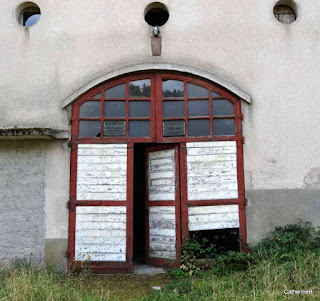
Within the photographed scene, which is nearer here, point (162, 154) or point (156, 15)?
point (162, 154)

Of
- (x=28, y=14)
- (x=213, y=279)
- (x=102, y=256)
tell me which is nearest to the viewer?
(x=213, y=279)

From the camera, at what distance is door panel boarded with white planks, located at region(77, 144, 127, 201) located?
6457 mm

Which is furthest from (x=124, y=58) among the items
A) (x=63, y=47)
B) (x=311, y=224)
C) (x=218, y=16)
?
(x=311, y=224)

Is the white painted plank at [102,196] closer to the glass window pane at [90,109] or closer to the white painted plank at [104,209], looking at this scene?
the white painted plank at [104,209]

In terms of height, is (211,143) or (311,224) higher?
(211,143)

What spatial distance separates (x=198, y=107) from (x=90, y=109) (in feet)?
6.37

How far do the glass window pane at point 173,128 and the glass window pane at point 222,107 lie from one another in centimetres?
63

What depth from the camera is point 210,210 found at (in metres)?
6.44

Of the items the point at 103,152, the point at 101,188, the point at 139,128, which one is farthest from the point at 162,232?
the point at 139,128

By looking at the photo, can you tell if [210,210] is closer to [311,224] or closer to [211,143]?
[211,143]

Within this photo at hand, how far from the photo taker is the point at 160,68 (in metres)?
6.63

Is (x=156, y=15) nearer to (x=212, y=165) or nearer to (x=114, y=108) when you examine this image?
(x=114, y=108)

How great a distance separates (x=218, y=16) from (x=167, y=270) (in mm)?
4635

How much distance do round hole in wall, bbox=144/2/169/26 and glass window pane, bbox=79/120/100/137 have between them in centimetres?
235
